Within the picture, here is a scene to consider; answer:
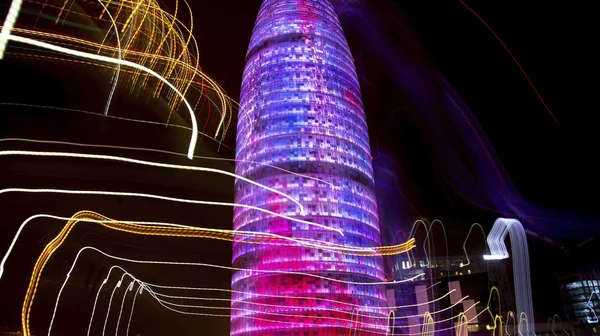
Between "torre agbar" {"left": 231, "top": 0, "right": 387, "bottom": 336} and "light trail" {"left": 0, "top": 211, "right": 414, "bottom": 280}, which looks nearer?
"light trail" {"left": 0, "top": 211, "right": 414, "bottom": 280}

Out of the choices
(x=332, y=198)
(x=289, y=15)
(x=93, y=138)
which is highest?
(x=289, y=15)

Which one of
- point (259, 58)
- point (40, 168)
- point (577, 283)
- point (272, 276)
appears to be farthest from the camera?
point (577, 283)

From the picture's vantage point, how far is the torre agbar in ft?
195

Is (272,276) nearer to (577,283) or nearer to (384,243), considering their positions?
(384,243)

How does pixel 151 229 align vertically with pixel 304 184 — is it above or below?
below

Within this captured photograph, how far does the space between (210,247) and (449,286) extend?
47806 millimetres

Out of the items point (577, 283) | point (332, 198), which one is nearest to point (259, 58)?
point (332, 198)

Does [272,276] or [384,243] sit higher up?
[384,243]

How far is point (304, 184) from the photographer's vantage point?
209 ft

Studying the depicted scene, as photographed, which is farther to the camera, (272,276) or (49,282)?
(272,276)

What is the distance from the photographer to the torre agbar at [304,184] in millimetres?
59344

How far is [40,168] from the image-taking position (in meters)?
21.6

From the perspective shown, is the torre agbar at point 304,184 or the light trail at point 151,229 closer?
the light trail at point 151,229

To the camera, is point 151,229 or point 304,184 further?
point 304,184
